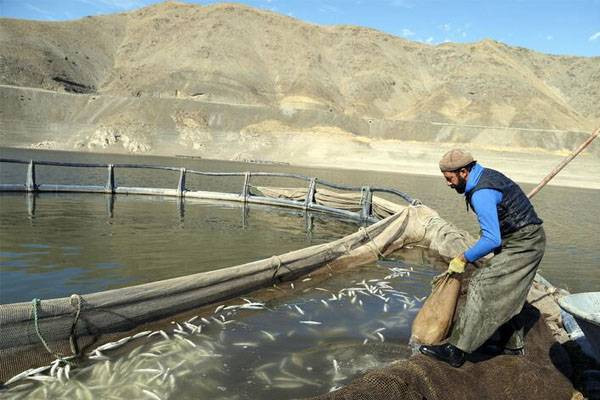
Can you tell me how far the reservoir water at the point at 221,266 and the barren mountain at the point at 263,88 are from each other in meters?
54.1

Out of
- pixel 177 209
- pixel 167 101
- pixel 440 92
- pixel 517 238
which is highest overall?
pixel 440 92

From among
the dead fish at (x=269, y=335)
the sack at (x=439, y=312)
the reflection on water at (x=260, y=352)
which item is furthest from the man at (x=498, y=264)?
the dead fish at (x=269, y=335)

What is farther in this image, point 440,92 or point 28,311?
point 440,92

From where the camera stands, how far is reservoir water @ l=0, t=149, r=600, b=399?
16.6 ft

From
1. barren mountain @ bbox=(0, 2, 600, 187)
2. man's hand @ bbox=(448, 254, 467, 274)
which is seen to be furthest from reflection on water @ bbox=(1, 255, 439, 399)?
barren mountain @ bbox=(0, 2, 600, 187)

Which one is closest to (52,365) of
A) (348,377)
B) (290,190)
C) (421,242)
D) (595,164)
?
(348,377)

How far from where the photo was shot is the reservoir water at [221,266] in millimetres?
5051

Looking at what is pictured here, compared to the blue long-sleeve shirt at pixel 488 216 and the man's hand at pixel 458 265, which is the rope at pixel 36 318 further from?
the blue long-sleeve shirt at pixel 488 216

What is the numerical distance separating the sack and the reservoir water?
0.40 m

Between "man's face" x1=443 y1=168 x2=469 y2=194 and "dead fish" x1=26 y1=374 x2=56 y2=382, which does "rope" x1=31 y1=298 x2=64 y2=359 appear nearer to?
"dead fish" x1=26 y1=374 x2=56 y2=382

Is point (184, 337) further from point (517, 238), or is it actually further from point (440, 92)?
point (440, 92)

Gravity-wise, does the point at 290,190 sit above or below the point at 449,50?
below

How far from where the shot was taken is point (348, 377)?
5230 millimetres

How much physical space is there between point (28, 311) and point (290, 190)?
15263 mm
